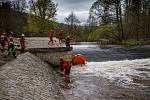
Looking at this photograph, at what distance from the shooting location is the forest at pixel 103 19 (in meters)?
58.2

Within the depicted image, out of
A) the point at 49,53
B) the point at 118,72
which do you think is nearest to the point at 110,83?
the point at 118,72

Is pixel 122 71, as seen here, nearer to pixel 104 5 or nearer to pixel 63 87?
pixel 63 87

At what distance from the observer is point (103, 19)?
71500 millimetres

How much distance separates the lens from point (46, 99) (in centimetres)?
1367

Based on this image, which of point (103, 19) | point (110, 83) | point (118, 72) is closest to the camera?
point (110, 83)

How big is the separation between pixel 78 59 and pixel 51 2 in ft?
93.3

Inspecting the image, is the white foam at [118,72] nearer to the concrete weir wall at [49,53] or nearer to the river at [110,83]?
the river at [110,83]

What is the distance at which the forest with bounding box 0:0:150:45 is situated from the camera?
58250 mm

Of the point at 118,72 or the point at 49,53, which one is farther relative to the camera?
the point at 49,53

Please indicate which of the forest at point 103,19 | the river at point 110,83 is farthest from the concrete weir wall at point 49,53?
the forest at point 103,19

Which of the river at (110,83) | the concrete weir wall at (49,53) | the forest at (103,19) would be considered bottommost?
the river at (110,83)

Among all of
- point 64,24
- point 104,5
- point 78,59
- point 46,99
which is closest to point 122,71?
point 78,59

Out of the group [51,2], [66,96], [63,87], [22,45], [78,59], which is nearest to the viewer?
[66,96]

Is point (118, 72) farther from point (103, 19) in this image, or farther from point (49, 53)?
point (103, 19)
